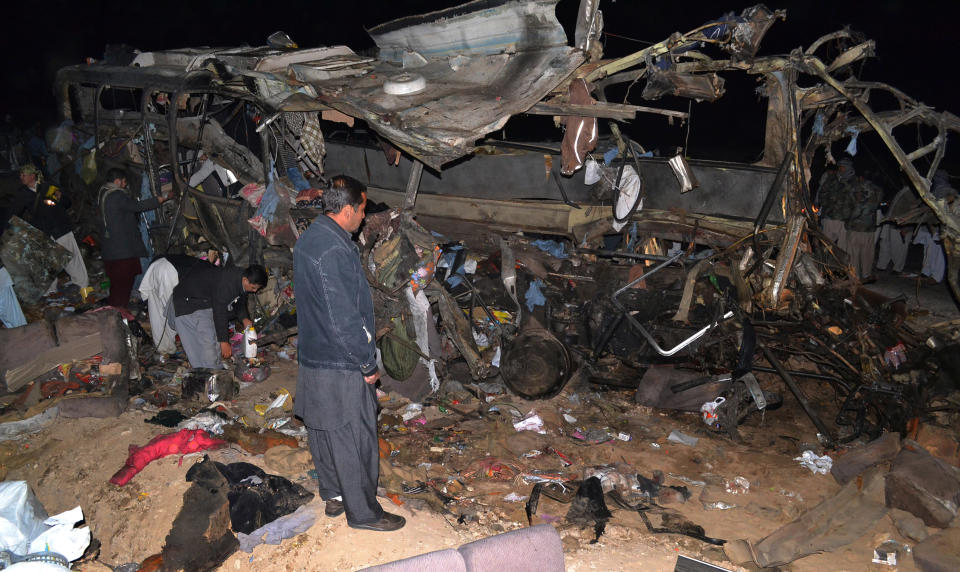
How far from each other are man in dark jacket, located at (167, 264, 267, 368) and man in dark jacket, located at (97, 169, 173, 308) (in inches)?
59.4

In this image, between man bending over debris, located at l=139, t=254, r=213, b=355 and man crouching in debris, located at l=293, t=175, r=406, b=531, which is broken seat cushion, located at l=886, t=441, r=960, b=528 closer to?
man crouching in debris, located at l=293, t=175, r=406, b=531

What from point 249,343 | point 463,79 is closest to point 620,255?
point 463,79

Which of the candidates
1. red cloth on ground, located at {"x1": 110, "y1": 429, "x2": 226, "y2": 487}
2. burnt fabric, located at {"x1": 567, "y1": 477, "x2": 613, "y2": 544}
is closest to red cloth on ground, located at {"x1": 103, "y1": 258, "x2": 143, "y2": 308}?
red cloth on ground, located at {"x1": 110, "y1": 429, "x2": 226, "y2": 487}

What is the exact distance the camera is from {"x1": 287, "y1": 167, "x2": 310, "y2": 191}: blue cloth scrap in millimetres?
6482

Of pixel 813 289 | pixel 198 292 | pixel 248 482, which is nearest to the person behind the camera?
pixel 248 482

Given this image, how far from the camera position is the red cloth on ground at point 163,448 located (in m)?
4.21

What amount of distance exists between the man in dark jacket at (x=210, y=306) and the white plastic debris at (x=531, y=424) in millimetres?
2688

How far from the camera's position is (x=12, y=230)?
23.2ft

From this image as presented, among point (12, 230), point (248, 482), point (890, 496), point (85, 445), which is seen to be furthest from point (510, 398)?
point (12, 230)

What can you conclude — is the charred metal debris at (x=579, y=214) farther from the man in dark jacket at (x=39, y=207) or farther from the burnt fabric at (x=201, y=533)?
the burnt fabric at (x=201, y=533)

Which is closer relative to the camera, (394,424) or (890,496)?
(890,496)

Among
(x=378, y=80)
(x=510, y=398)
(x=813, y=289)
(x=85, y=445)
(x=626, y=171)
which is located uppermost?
(x=378, y=80)

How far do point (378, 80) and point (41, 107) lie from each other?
20.7 m

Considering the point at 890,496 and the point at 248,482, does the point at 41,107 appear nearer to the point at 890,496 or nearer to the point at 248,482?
the point at 248,482
